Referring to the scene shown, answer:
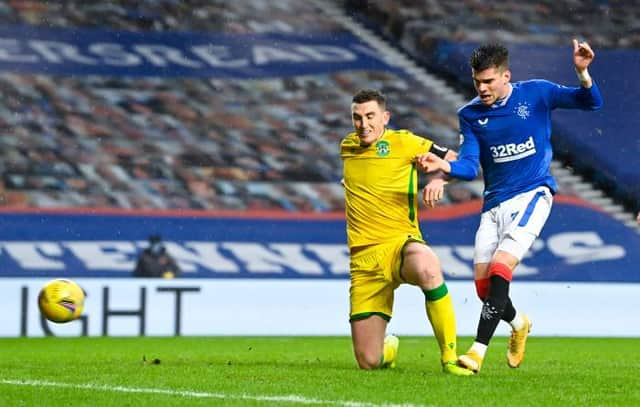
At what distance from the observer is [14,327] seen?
13586 mm

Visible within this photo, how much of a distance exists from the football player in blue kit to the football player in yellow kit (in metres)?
0.33

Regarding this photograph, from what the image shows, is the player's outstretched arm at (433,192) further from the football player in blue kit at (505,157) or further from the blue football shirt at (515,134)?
the blue football shirt at (515,134)

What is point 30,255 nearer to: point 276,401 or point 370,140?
point 370,140

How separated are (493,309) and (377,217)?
109 cm

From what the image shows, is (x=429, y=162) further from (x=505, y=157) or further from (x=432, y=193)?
(x=505, y=157)

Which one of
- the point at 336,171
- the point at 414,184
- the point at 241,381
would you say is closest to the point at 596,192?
the point at 336,171

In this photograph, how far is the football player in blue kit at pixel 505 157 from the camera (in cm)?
736

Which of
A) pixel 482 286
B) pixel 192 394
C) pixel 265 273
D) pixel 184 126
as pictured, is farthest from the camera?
pixel 184 126

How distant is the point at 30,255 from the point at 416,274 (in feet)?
31.4

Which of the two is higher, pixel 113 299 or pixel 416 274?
pixel 416 274

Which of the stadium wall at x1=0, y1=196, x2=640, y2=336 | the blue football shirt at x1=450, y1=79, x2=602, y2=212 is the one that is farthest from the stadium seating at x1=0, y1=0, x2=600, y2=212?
the blue football shirt at x1=450, y1=79, x2=602, y2=212

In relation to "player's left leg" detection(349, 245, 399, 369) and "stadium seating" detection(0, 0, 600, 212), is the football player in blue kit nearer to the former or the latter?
"player's left leg" detection(349, 245, 399, 369)

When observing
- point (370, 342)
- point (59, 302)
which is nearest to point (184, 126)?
point (59, 302)

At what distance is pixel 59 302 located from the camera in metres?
8.41
